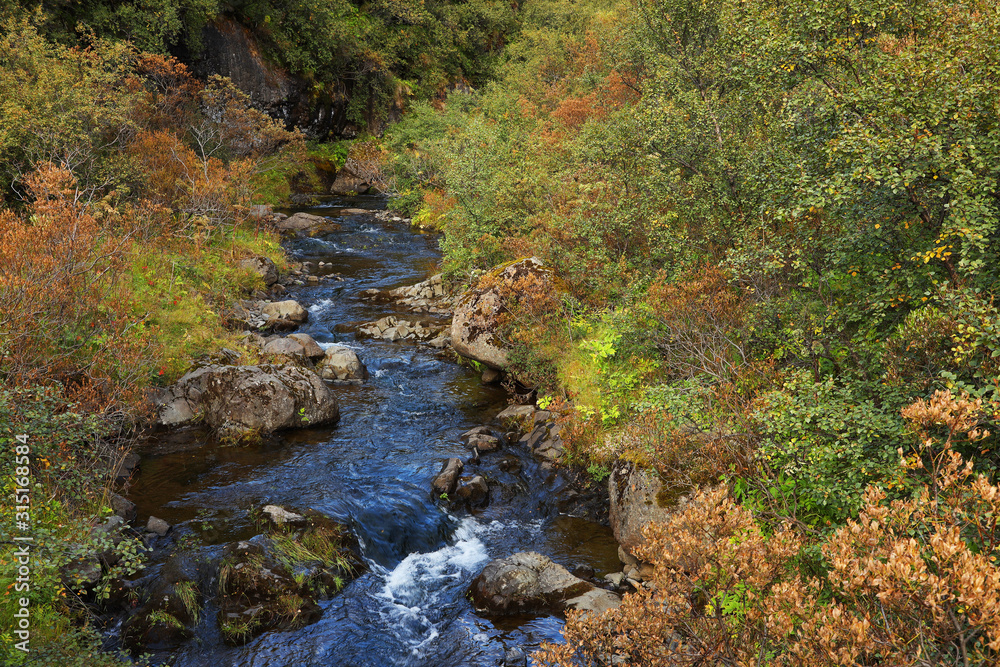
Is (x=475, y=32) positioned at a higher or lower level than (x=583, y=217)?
higher

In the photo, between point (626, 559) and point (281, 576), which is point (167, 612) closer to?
point (281, 576)

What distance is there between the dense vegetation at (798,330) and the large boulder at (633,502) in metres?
0.33

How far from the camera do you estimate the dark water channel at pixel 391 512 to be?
9.48m

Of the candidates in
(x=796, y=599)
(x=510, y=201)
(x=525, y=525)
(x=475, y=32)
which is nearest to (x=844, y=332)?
(x=796, y=599)

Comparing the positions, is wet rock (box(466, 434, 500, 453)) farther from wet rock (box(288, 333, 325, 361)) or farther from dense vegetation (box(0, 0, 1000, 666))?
wet rock (box(288, 333, 325, 361))

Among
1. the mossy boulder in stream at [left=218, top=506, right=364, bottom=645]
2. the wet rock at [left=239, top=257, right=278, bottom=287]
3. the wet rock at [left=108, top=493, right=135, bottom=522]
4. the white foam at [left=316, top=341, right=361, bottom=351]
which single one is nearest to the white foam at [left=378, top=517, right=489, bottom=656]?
the mossy boulder in stream at [left=218, top=506, right=364, bottom=645]

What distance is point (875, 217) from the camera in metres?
7.71

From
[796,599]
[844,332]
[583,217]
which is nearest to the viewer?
[796,599]

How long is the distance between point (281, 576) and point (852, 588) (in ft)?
28.5

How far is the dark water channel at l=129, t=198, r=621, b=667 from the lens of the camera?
9484 millimetres

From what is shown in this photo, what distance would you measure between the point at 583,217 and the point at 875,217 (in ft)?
33.3

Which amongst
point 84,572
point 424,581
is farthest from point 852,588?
point 84,572

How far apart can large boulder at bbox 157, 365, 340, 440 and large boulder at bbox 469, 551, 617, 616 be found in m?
7.42

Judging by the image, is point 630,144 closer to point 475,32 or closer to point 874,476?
point 874,476
